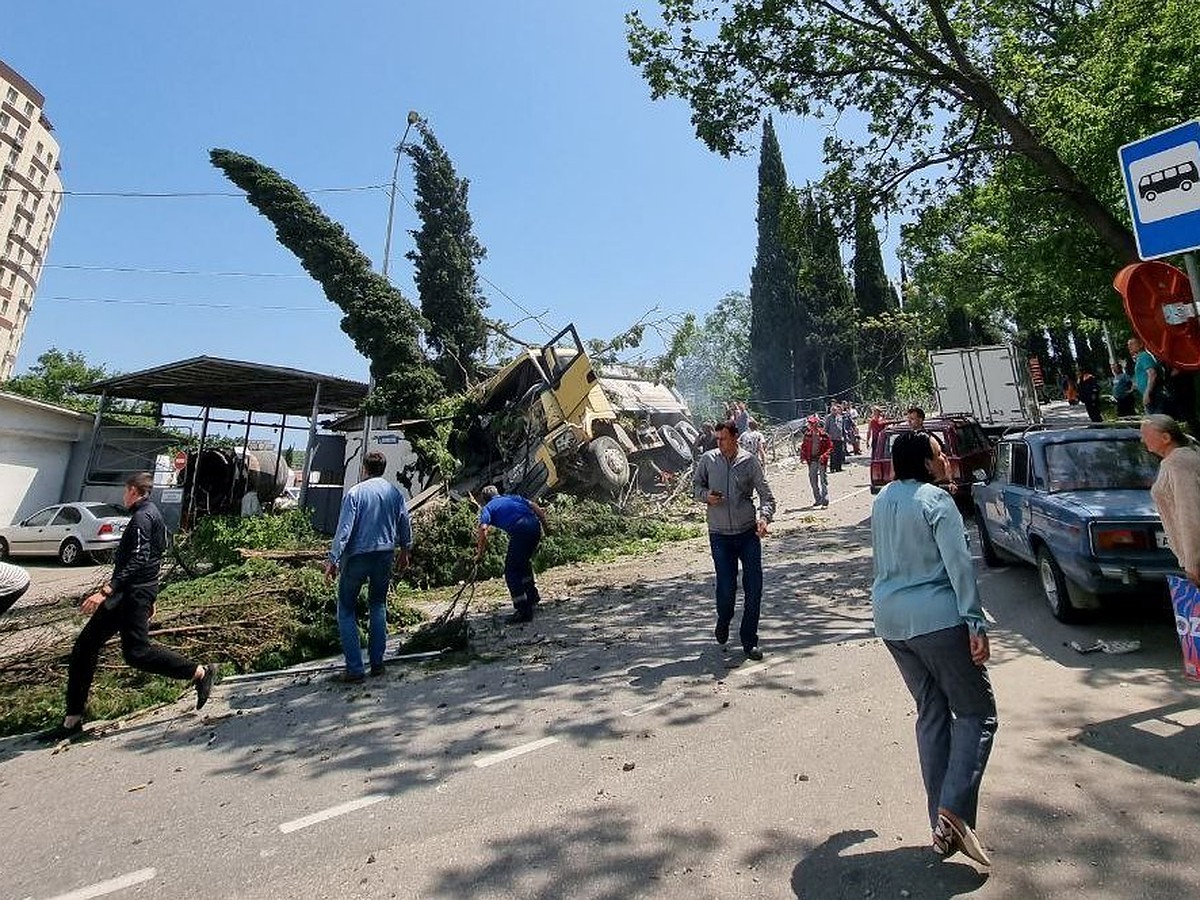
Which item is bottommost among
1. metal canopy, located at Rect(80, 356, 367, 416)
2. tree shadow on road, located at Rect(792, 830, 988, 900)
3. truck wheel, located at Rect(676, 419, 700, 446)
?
tree shadow on road, located at Rect(792, 830, 988, 900)

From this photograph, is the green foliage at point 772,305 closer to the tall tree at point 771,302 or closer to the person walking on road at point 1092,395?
the tall tree at point 771,302

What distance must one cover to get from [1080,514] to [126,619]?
7.24 metres

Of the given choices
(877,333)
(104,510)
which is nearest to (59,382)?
(104,510)

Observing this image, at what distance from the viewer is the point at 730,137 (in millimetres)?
10773

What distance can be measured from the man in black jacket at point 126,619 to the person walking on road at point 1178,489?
20.7 feet

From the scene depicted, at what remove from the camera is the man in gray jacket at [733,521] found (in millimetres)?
5609

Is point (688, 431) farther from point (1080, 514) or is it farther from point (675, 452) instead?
point (1080, 514)

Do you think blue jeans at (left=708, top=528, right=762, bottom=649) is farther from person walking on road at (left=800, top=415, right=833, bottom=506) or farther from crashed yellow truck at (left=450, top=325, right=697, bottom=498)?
person walking on road at (left=800, top=415, right=833, bottom=506)

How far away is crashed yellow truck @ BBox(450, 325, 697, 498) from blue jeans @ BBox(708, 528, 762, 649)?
8060 millimetres

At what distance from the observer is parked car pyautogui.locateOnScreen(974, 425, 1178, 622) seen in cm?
487

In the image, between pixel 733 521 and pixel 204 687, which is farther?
pixel 733 521

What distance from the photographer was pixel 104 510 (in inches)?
722

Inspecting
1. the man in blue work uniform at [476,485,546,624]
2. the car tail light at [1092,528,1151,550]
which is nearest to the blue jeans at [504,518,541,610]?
the man in blue work uniform at [476,485,546,624]

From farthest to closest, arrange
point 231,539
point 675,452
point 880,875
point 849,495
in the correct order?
1. point 675,452
2. point 849,495
3. point 231,539
4. point 880,875
